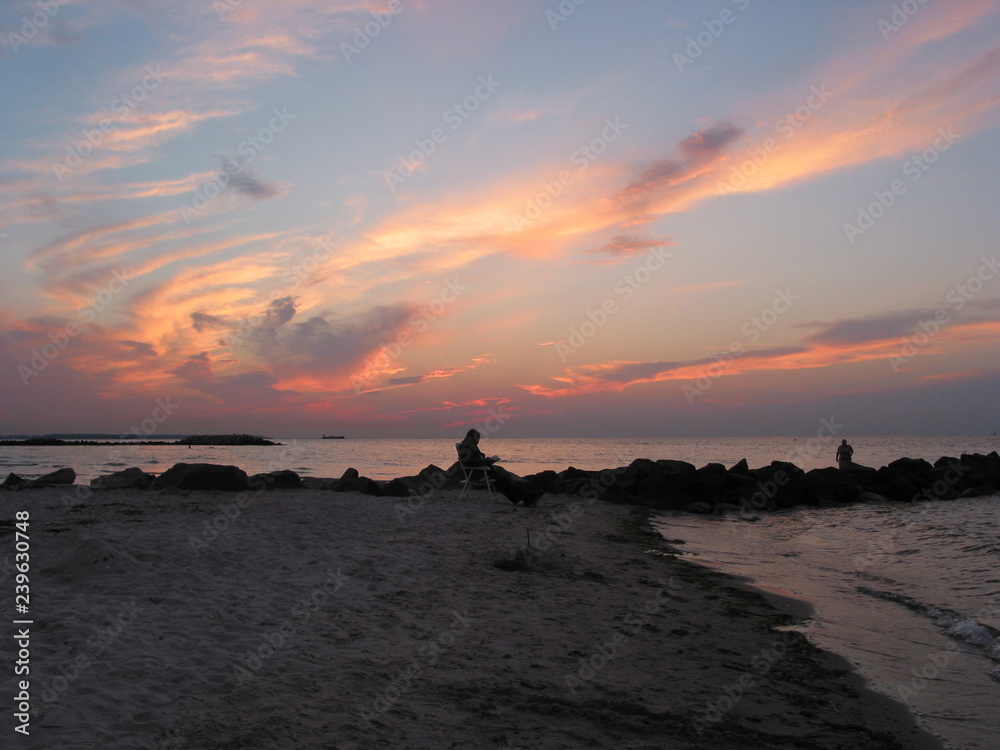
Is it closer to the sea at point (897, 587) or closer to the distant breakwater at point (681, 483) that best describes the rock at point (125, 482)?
the distant breakwater at point (681, 483)

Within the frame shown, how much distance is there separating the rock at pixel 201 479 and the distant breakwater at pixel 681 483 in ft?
0.08

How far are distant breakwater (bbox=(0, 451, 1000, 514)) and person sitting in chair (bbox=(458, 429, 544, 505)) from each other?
5.47ft

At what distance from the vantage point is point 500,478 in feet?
60.1

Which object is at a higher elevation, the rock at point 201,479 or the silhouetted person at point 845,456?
the silhouetted person at point 845,456

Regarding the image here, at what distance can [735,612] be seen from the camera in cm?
831

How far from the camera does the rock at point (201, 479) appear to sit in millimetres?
16750

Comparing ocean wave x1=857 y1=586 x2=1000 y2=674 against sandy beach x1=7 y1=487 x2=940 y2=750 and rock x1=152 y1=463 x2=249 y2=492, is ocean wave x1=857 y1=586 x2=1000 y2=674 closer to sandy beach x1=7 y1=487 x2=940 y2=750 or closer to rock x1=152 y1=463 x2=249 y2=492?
sandy beach x1=7 y1=487 x2=940 y2=750

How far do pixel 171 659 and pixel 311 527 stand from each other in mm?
6874

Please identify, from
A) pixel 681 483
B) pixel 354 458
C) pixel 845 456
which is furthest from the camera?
pixel 354 458

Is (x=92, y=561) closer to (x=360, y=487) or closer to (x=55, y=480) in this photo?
(x=360, y=487)

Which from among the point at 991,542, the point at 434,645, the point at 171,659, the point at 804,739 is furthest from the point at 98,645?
the point at 991,542

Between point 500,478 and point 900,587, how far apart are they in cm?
1008

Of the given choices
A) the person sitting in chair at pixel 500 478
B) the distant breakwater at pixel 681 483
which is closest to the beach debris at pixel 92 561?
the distant breakwater at pixel 681 483

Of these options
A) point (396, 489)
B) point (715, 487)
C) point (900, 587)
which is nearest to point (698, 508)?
point (715, 487)
